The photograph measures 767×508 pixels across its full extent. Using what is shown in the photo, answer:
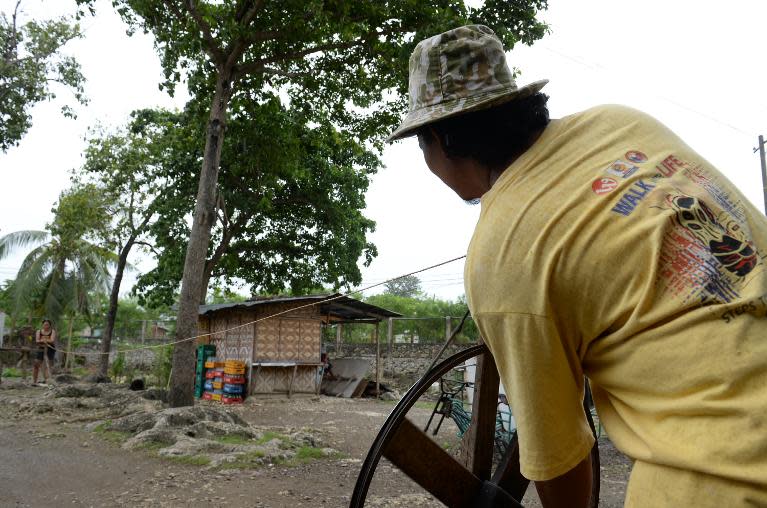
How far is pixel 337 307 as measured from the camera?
16.5 meters

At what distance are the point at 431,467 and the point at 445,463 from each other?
1.7 inches

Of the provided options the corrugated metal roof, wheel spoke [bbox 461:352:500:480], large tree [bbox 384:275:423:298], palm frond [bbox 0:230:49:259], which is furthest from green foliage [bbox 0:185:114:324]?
large tree [bbox 384:275:423:298]

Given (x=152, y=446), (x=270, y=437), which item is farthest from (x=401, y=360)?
(x=152, y=446)

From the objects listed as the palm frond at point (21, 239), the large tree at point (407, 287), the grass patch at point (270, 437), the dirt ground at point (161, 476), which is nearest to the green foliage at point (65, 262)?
the palm frond at point (21, 239)

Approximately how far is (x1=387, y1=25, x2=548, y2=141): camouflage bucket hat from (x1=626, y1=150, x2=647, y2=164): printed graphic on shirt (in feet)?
0.84

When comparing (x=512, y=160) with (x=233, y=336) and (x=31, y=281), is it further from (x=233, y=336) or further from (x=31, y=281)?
(x=31, y=281)

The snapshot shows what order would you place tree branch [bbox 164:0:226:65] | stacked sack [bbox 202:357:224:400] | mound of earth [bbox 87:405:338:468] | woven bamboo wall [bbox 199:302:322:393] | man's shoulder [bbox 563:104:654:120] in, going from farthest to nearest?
woven bamboo wall [bbox 199:302:322:393]
stacked sack [bbox 202:357:224:400]
tree branch [bbox 164:0:226:65]
mound of earth [bbox 87:405:338:468]
man's shoulder [bbox 563:104:654:120]

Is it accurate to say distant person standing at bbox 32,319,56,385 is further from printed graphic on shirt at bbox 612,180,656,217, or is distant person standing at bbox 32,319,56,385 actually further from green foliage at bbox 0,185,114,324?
printed graphic on shirt at bbox 612,180,656,217

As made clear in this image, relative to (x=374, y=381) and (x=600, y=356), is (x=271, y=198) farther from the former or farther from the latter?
(x=600, y=356)

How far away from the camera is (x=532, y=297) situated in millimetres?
956

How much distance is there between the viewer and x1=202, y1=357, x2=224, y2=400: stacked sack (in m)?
15.1

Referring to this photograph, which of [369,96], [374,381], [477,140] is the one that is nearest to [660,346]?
[477,140]

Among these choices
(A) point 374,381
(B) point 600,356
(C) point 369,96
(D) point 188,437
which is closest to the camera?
(B) point 600,356

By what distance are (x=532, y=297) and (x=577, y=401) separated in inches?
9.0
